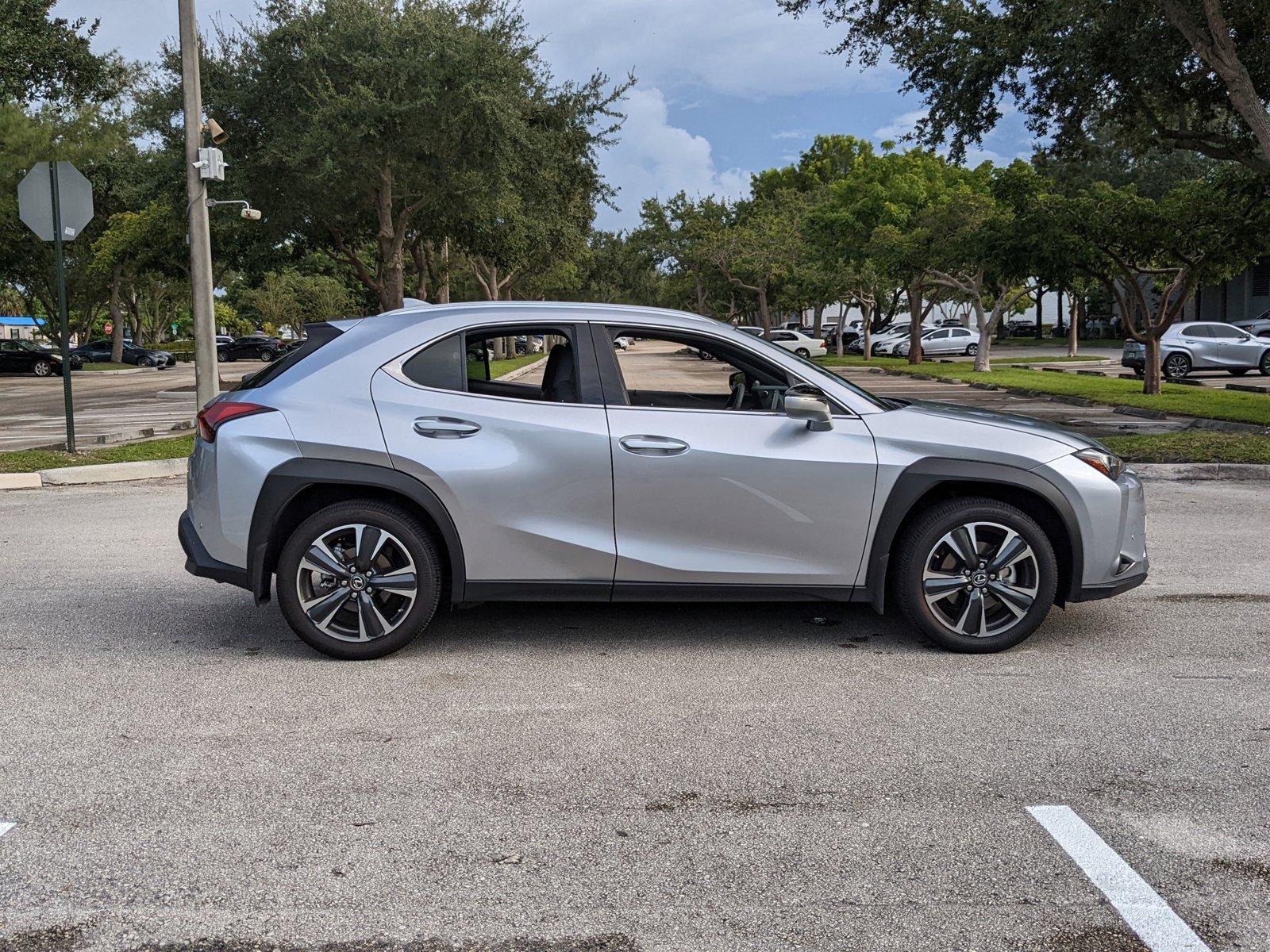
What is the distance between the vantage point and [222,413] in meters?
5.49

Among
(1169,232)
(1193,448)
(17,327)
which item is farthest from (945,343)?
(17,327)

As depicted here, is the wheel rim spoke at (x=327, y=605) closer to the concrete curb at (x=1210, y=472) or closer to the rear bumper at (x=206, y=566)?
the rear bumper at (x=206, y=566)

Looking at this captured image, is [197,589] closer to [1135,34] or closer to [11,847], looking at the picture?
[11,847]

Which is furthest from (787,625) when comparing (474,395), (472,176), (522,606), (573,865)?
(472,176)

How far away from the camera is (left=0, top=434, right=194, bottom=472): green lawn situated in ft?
41.7

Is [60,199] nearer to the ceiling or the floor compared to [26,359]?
nearer to the ceiling

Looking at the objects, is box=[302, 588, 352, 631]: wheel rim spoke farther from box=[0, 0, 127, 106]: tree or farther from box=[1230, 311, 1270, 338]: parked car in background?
box=[1230, 311, 1270, 338]: parked car in background

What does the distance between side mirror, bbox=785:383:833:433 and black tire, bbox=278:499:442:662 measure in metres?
1.75

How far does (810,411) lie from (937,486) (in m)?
0.70

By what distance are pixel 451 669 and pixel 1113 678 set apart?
2929mm

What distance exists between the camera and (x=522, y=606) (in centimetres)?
654

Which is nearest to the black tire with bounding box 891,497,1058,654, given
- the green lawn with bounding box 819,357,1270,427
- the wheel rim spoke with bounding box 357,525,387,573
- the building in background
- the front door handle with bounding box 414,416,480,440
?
the front door handle with bounding box 414,416,480,440

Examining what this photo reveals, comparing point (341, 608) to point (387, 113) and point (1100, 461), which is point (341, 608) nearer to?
point (1100, 461)

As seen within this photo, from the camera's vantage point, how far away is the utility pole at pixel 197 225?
16.2 metres
